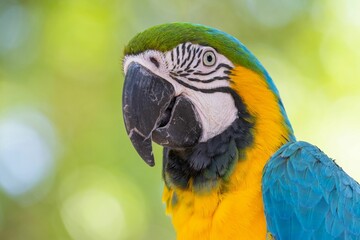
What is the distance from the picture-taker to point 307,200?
8.58 feet

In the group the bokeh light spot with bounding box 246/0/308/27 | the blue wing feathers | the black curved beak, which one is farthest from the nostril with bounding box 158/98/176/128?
the bokeh light spot with bounding box 246/0/308/27

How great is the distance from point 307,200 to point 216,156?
452 mm

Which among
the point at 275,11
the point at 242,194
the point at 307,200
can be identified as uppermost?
the point at 275,11

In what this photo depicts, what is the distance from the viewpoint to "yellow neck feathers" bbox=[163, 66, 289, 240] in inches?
103

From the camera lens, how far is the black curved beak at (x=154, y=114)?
105 inches

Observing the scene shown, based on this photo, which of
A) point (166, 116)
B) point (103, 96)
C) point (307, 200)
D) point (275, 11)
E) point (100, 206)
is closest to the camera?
point (307, 200)

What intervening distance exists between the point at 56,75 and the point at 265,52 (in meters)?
2.65

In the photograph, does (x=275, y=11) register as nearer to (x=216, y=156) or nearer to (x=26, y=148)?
(x=26, y=148)

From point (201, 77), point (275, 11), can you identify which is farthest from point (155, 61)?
point (275, 11)

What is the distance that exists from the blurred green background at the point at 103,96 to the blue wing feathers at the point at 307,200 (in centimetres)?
421

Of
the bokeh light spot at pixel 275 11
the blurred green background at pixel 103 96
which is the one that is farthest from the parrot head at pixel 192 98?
the bokeh light spot at pixel 275 11

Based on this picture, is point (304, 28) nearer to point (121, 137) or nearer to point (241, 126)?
point (121, 137)

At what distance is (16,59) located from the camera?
7418 millimetres

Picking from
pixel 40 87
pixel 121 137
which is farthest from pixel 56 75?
pixel 121 137
